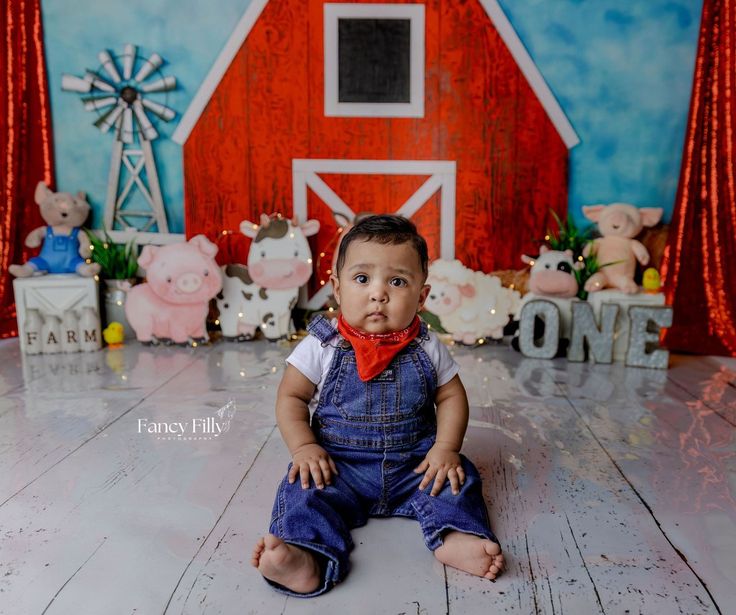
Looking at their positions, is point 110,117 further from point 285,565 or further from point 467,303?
point 285,565

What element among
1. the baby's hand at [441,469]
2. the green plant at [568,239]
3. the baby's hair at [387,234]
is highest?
the baby's hair at [387,234]

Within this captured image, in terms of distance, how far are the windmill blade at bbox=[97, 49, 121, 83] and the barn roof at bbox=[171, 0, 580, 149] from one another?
0.38 meters

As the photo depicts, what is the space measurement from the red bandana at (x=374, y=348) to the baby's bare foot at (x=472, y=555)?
35cm

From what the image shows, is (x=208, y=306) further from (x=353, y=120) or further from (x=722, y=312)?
(x=722, y=312)

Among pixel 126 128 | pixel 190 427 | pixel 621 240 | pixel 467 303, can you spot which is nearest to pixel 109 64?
pixel 126 128

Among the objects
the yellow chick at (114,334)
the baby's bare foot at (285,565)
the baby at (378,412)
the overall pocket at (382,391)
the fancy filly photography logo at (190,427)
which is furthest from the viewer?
the yellow chick at (114,334)

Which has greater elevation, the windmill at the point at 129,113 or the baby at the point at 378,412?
the windmill at the point at 129,113

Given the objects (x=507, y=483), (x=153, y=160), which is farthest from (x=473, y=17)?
(x=507, y=483)

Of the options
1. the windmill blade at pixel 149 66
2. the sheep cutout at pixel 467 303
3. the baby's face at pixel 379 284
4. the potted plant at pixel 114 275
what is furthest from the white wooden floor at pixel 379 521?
the windmill blade at pixel 149 66

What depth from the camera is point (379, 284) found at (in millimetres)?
1327

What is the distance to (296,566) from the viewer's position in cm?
111

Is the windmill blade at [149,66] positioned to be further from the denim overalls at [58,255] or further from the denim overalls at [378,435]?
the denim overalls at [378,435]

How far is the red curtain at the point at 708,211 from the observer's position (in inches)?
118

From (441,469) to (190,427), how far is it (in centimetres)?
91
